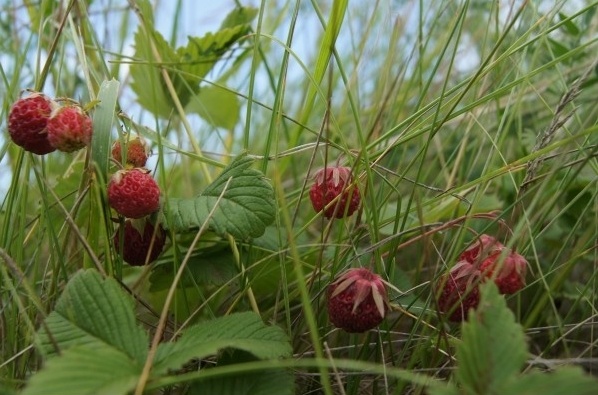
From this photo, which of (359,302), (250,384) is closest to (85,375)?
(250,384)

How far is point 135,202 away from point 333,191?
0.31 meters

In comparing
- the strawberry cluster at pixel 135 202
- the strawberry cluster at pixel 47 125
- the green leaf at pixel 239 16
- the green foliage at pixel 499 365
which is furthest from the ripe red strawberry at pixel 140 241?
the green leaf at pixel 239 16

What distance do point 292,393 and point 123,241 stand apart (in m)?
0.37

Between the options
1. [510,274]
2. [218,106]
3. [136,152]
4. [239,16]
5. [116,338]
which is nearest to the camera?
[116,338]

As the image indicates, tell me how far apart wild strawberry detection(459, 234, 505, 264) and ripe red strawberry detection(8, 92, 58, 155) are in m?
0.62

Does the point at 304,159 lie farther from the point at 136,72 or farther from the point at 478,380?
the point at 478,380

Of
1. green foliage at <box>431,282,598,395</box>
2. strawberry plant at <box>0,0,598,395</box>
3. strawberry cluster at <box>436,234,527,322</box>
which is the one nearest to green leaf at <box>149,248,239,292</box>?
strawberry plant at <box>0,0,598,395</box>

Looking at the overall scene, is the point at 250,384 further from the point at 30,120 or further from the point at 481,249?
the point at 30,120

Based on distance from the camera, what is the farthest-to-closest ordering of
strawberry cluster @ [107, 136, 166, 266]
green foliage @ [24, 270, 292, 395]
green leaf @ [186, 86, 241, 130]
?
green leaf @ [186, 86, 241, 130] < strawberry cluster @ [107, 136, 166, 266] < green foliage @ [24, 270, 292, 395]

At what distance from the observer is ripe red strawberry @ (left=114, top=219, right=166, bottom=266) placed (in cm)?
108

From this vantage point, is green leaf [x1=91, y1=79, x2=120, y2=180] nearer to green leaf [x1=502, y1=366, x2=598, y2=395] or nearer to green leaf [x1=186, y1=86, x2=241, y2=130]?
green leaf [x1=502, y1=366, x2=598, y2=395]

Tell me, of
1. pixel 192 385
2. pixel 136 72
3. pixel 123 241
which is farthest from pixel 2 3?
pixel 192 385

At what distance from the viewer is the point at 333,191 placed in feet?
3.59

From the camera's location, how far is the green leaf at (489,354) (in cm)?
67
